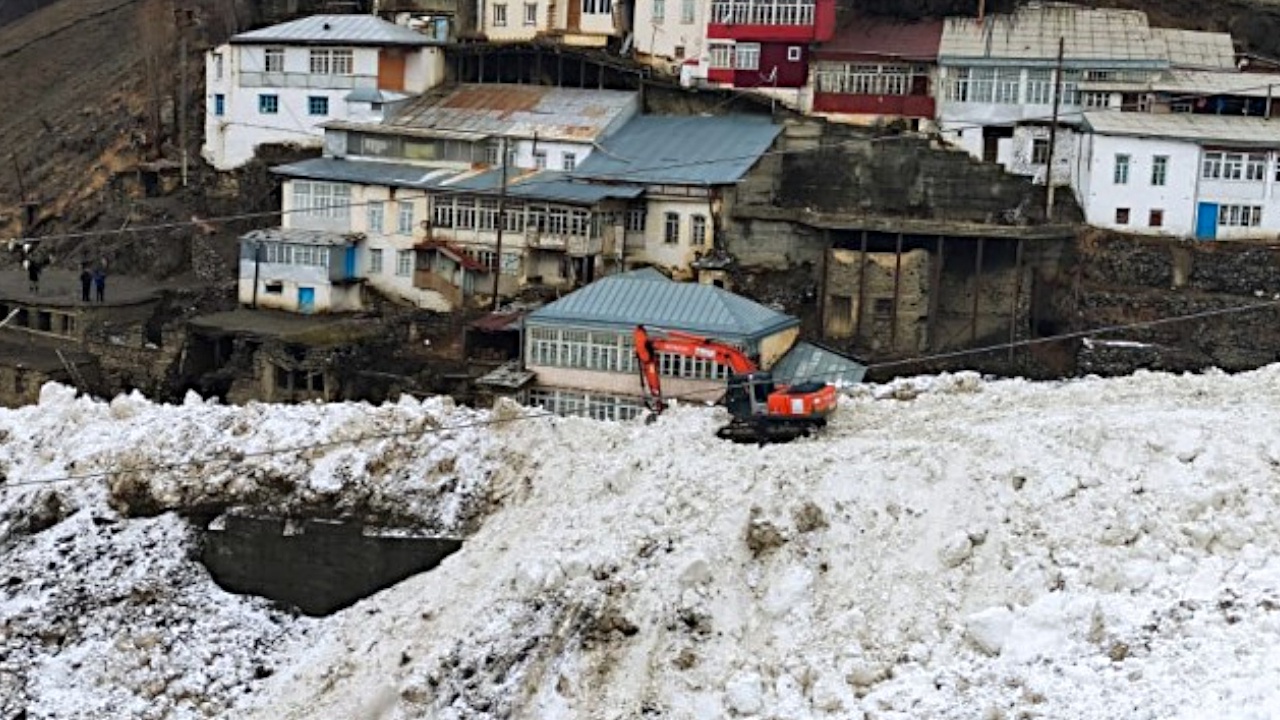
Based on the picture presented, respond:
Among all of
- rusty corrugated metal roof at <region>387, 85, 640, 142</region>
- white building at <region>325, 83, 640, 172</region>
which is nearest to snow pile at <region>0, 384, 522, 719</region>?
white building at <region>325, 83, 640, 172</region>

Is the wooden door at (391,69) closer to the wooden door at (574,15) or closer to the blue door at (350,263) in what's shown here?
the wooden door at (574,15)

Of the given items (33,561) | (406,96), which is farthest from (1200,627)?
(406,96)

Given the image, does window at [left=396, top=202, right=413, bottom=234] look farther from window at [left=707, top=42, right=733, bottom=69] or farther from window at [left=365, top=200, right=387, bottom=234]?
window at [left=707, top=42, right=733, bottom=69]

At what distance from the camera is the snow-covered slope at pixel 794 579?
53.2 feet

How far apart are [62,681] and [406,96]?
2558 cm

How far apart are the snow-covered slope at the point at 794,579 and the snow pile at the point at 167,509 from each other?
58 millimetres

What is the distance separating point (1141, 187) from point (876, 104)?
7.01 m

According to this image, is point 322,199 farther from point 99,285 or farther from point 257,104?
point 257,104

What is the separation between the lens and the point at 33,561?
2150 cm

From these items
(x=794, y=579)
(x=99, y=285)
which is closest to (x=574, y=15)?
(x=99, y=285)

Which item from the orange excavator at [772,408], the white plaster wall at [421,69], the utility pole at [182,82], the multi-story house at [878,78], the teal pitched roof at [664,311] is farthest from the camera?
the utility pole at [182,82]

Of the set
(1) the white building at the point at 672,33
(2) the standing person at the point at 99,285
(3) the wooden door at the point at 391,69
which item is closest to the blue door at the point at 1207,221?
(1) the white building at the point at 672,33

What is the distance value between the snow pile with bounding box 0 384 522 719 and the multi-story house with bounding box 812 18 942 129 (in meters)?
19.3

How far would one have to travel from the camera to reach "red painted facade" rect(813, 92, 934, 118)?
39.6 m
